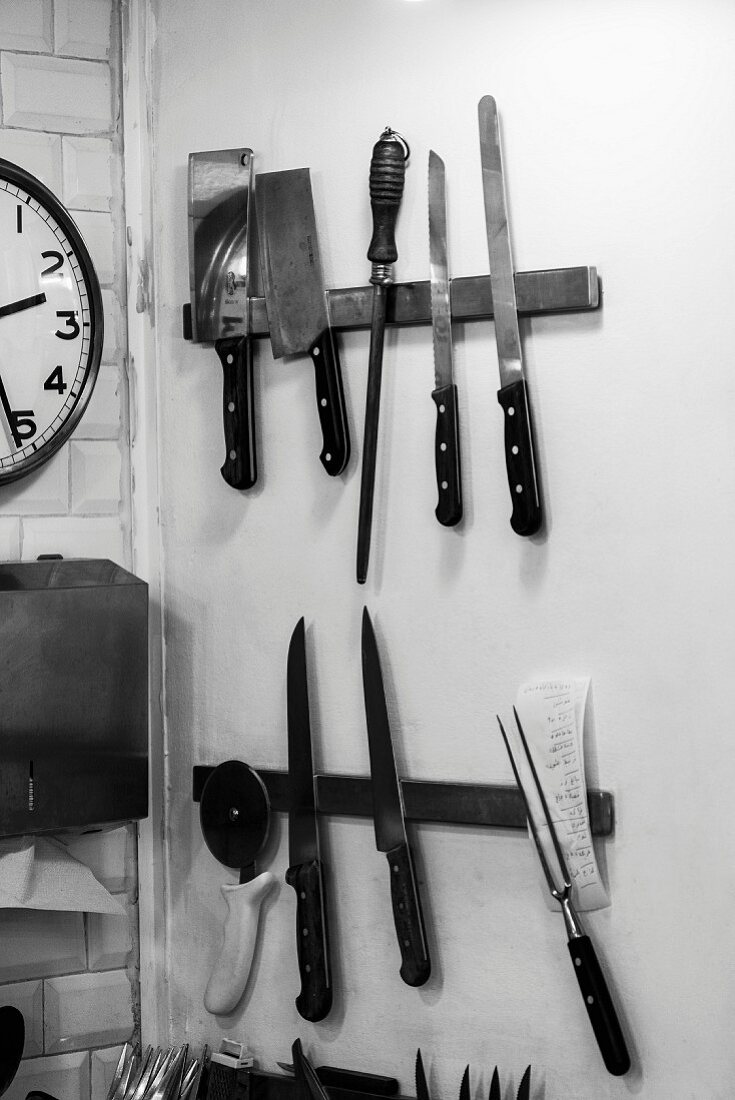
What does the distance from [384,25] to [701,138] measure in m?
0.48

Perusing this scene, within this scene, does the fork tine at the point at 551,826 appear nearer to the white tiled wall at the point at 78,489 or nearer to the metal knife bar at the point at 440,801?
the metal knife bar at the point at 440,801

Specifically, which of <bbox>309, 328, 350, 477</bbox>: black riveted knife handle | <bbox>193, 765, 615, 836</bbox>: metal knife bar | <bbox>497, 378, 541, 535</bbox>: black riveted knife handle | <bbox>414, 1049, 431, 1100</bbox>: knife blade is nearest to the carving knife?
<bbox>497, 378, 541, 535</bbox>: black riveted knife handle

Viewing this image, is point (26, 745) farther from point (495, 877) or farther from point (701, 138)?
point (701, 138)

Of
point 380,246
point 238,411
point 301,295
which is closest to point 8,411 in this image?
point 238,411

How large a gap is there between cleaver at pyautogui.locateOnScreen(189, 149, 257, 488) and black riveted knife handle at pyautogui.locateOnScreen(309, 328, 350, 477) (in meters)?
0.12

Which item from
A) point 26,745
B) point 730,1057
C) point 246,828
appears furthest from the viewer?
point 246,828

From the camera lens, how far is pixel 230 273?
1535mm

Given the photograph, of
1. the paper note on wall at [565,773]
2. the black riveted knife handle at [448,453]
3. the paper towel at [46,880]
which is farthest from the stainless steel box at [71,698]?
the paper note on wall at [565,773]

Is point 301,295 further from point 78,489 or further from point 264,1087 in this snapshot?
point 264,1087

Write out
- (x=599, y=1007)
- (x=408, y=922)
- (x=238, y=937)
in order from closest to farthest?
(x=599, y=1007) < (x=408, y=922) < (x=238, y=937)

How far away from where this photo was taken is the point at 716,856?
49.8 inches

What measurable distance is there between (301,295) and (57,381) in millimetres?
384

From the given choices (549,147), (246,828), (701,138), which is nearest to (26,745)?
(246,828)

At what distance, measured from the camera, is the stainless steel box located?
1371 mm
